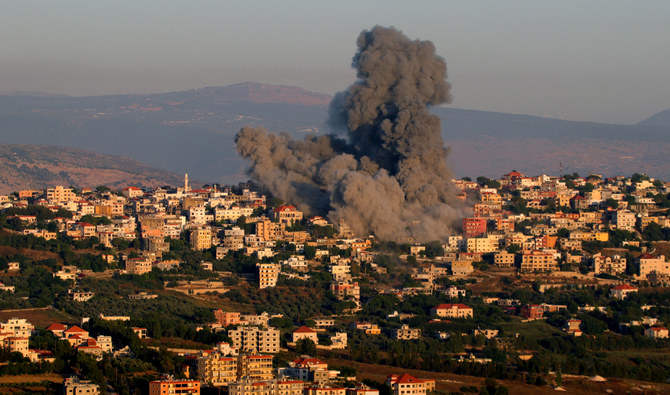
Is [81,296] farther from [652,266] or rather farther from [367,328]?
[652,266]

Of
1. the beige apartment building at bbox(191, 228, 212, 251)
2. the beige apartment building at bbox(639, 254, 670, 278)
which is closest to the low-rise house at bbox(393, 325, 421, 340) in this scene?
the beige apartment building at bbox(639, 254, 670, 278)

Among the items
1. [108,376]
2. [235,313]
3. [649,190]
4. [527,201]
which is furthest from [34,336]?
[649,190]

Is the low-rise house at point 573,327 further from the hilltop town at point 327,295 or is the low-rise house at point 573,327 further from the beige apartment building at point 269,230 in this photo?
the beige apartment building at point 269,230

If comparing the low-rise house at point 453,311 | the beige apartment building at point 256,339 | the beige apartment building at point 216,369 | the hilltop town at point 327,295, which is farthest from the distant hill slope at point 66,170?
the beige apartment building at point 216,369

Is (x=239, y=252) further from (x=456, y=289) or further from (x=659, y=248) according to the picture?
(x=659, y=248)

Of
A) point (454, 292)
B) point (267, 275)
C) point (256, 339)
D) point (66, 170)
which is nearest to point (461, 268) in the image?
point (454, 292)

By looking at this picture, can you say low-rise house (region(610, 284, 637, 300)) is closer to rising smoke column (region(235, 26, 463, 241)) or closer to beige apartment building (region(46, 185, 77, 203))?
rising smoke column (region(235, 26, 463, 241))
